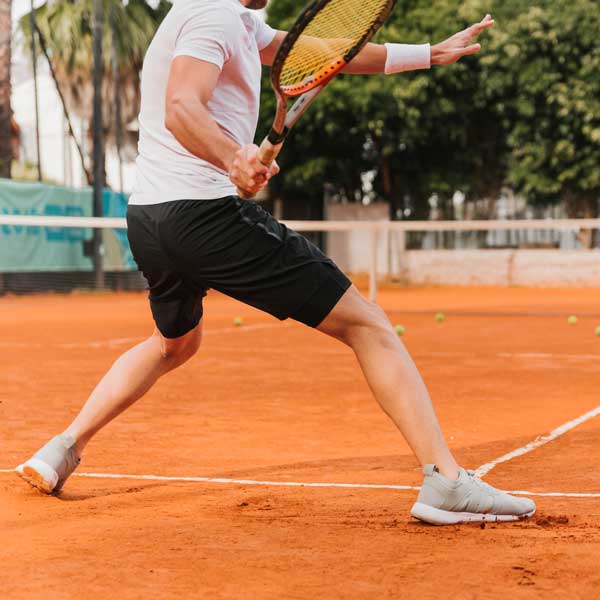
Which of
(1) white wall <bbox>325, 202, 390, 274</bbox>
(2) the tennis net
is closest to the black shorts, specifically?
(2) the tennis net

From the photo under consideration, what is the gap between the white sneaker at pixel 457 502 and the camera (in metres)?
3.94

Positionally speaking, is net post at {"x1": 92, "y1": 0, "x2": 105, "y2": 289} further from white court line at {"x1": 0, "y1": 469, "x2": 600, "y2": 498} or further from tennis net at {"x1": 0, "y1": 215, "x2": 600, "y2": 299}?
white court line at {"x1": 0, "y1": 469, "x2": 600, "y2": 498}

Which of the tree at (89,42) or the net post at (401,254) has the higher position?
the tree at (89,42)

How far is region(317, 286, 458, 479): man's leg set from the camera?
3992 millimetres

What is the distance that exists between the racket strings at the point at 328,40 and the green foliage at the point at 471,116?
23907mm

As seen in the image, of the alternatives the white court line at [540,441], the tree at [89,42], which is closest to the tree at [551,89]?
the tree at [89,42]

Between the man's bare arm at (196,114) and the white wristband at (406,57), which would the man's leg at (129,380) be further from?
the white wristband at (406,57)

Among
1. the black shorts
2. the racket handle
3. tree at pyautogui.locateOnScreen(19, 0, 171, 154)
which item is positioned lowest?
the black shorts

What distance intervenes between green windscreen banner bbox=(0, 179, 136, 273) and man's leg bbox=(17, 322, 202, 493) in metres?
17.2

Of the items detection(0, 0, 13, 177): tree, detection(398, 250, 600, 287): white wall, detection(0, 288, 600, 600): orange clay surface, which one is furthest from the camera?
detection(398, 250, 600, 287): white wall

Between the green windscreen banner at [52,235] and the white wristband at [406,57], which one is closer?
the white wristband at [406,57]

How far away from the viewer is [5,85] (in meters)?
23.7

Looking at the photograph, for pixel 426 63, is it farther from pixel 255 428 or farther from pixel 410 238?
pixel 410 238

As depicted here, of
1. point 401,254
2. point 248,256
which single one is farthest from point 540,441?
point 401,254
